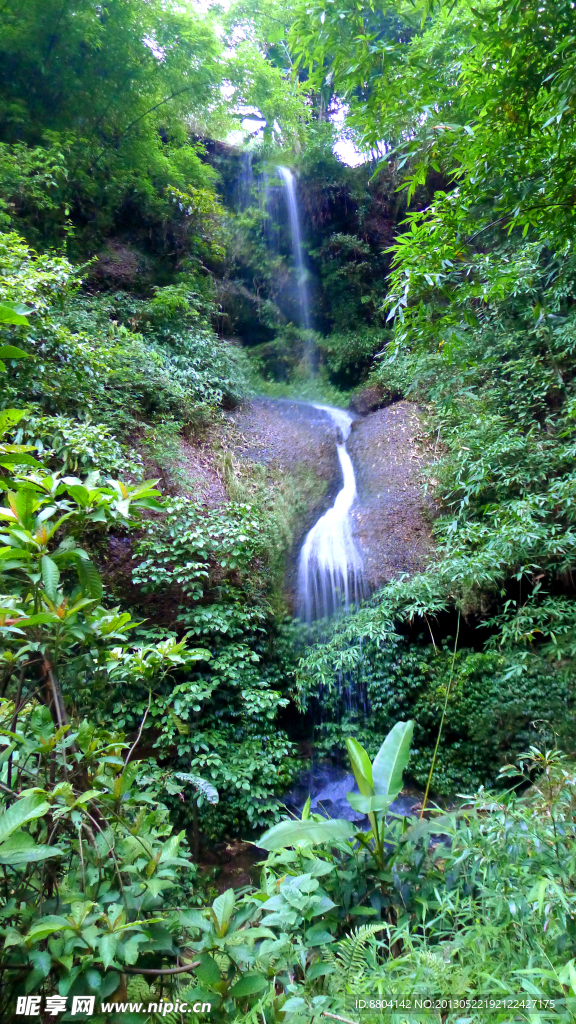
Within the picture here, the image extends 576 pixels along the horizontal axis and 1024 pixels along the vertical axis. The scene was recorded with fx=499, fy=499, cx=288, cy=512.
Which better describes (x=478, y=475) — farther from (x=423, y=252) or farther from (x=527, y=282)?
(x=423, y=252)

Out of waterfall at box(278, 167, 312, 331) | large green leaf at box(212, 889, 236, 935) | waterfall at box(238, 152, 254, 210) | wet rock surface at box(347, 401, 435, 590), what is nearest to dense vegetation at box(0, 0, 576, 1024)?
large green leaf at box(212, 889, 236, 935)

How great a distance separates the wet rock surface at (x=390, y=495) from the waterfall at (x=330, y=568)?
0.57ft

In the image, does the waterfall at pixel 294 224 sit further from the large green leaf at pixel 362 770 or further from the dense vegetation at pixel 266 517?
the large green leaf at pixel 362 770

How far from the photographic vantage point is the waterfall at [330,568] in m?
6.66

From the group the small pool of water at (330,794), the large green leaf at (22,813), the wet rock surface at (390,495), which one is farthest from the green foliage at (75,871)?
the wet rock surface at (390,495)

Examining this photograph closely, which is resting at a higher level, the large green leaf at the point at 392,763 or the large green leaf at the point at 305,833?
the large green leaf at the point at 392,763

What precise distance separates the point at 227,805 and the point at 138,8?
37.9 feet

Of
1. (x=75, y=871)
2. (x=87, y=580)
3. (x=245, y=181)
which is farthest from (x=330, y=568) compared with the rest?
(x=245, y=181)

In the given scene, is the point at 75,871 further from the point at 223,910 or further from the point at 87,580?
the point at 87,580

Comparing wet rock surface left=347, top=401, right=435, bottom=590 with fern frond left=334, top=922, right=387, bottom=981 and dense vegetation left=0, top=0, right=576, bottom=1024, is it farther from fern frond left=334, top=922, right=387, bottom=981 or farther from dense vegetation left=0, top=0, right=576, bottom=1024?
fern frond left=334, top=922, right=387, bottom=981

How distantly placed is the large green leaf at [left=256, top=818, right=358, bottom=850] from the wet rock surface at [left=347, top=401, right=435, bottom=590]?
471cm

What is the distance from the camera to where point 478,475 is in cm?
588

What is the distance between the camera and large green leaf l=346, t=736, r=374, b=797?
2.01 metres

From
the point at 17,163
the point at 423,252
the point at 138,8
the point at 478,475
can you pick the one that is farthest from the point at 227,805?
the point at 138,8
